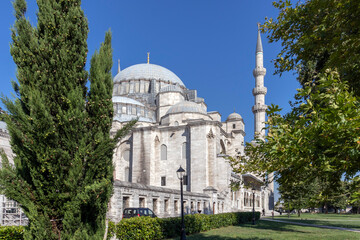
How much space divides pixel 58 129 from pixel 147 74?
173 ft

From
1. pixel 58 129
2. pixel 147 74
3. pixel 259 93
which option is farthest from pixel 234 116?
pixel 58 129

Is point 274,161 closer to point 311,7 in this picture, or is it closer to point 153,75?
point 311,7

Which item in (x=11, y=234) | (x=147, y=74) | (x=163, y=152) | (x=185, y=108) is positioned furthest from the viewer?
(x=147, y=74)

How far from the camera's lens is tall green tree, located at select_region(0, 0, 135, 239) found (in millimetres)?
6277

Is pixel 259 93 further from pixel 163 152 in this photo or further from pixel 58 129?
pixel 58 129

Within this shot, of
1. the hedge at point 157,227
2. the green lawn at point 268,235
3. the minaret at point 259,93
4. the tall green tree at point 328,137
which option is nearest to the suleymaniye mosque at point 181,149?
the minaret at point 259,93

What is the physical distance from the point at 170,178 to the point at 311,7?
3345 cm

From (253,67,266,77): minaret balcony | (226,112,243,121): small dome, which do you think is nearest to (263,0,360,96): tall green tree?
(226,112,243,121): small dome

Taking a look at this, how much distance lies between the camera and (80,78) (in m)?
6.98

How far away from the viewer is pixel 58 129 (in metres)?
6.55

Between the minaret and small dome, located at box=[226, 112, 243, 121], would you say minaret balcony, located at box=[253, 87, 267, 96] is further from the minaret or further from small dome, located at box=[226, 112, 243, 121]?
small dome, located at box=[226, 112, 243, 121]

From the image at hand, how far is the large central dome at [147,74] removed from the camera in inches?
2293

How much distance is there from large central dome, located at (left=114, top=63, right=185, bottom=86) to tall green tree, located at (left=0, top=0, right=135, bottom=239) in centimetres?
5126

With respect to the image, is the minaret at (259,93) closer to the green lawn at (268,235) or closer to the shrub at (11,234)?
the green lawn at (268,235)
